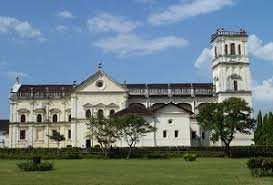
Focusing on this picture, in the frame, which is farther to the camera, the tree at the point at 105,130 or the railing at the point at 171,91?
the railing at the point at 171,91

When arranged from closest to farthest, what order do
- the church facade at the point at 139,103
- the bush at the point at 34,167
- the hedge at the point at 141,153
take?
1. the bush at the point at 34,167
2. the hedge at the point at 141,153
3. the church facade at the point at 139,103

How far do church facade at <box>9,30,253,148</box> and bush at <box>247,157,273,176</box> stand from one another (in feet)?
170

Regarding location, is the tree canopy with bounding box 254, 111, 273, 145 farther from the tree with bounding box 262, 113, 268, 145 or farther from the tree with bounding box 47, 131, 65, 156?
the tree with bounding box 47, 131, 65, 156

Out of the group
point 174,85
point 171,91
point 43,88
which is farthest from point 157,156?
point 43,88

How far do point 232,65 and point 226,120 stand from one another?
84.8 ft

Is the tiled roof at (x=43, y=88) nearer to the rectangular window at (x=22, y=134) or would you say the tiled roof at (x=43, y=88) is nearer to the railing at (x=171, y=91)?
the rectangular window at (x=22, y=134)

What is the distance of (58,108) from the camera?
91.4 meters

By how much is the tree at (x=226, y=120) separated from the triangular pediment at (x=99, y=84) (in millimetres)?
23866

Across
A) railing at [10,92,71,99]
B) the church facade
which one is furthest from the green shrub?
railing at [10,92,71,99]

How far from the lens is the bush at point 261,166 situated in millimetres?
26828

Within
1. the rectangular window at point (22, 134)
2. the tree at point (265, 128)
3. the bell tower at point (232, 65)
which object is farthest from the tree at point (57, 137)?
the tree at point (265, 128)

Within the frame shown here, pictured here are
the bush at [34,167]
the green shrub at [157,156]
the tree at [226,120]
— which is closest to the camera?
the bush at [34,167]

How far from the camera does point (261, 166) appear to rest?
2705 cm

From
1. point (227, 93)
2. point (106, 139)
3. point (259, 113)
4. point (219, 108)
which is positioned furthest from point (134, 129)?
point (259, 113)
